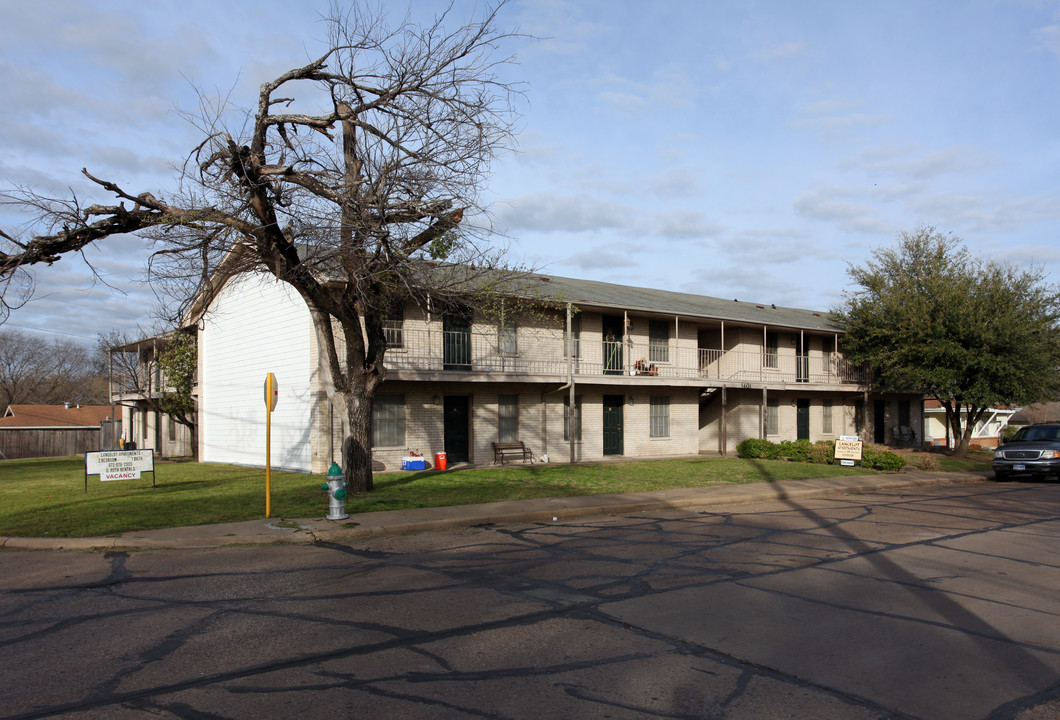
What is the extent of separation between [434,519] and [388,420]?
9.66m

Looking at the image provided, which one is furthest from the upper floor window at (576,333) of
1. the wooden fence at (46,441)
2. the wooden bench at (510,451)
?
the wooden fence at (46,441)

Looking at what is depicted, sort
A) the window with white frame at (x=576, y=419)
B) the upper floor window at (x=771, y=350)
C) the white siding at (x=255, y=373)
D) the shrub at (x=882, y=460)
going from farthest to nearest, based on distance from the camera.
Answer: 1. the upper floor window at (x=771, y=350)
2. the window with white frame at (x=576, y=419)
3. the shrub at (x=882, y=460)
4. the white siding at (x=255, y=373)

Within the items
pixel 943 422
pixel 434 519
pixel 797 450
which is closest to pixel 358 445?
pixel 434 519

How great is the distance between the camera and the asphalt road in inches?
189

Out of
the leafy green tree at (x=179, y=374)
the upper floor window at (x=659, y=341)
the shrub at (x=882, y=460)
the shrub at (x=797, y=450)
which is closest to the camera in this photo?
the shrub at (x=882, y=460)

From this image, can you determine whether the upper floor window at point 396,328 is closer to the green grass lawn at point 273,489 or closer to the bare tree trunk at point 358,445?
the green grass lawn at point 273,489

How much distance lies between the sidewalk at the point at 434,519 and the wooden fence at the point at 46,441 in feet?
124

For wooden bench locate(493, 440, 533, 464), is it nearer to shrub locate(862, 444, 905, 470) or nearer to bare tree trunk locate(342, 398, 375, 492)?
bare tree trunk locate(342, 398, 375, 492)

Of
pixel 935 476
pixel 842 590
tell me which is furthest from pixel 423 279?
pixel 935 476

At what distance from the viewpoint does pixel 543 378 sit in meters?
22.9

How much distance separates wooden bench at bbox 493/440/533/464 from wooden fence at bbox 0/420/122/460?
102ft

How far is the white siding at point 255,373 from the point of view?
835 inches

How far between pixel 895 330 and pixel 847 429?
6.54 m

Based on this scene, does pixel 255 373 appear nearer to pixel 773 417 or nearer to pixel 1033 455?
pixel 773 417
